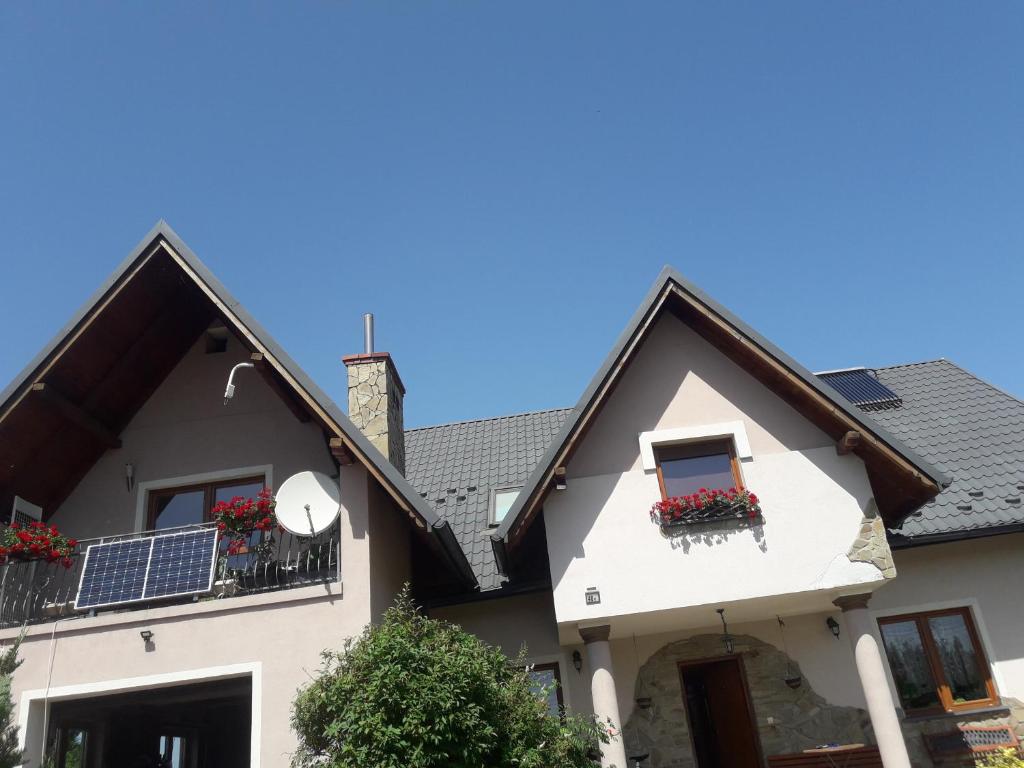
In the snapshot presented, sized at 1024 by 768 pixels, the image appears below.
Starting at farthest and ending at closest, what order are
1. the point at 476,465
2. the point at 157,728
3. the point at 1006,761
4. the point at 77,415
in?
the point at 476,465
the point at 157,728
the point at 77,415
the point at 1006,761

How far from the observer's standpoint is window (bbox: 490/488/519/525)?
13.5m

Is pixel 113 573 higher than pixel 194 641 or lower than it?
higher

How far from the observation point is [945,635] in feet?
39.0

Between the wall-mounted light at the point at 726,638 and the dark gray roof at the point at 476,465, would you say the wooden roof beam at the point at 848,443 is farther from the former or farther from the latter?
the dark gray roof at the point at 476,465

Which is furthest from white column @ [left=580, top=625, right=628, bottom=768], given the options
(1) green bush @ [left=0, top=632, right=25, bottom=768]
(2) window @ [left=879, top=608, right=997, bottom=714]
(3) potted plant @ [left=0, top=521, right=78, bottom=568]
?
(3) potted plant @ [left=0, top=521, right=78, bottom=568]

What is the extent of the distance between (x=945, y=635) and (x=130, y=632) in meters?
10.8

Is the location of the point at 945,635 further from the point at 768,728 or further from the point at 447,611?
the point at 447,611

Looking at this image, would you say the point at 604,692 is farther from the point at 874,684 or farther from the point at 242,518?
the point at 242,518

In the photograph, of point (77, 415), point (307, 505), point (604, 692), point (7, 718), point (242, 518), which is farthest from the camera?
point (77, 415)

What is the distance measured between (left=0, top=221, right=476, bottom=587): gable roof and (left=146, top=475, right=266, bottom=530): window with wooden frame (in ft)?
3.65

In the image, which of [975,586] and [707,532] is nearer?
[707,532]

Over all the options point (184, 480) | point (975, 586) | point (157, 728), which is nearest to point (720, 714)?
point (975, 586)

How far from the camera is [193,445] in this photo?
38.9 ft

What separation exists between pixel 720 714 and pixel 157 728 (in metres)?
8.94
